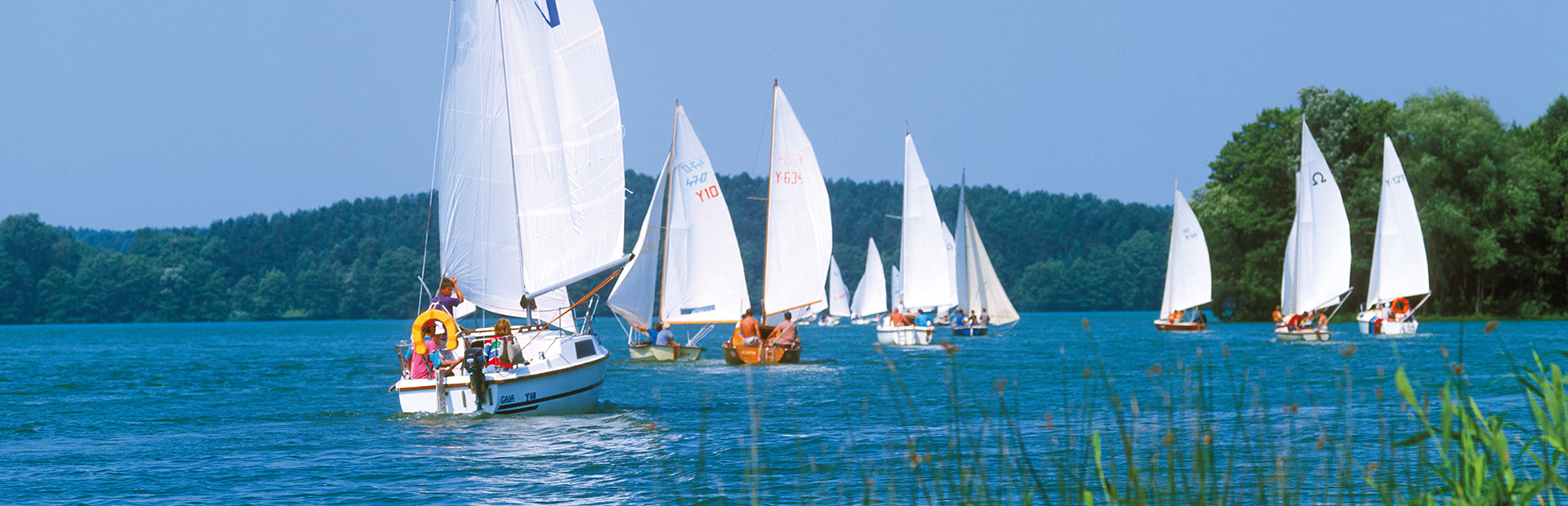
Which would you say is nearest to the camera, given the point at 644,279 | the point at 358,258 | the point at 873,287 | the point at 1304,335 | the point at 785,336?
the point at 785,336

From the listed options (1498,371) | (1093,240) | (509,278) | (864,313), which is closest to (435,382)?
(509,278)

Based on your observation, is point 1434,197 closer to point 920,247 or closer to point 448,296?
point 920,247

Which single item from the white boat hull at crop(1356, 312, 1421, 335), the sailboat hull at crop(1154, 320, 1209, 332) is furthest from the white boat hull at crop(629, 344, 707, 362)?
the sailboat hull at crop(1154, 320, 1209, 332)

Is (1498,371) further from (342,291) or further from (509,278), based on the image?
(342,291)

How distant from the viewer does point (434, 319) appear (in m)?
17.9

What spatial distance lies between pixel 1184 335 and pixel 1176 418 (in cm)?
4082

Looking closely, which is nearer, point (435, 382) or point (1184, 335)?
point (435, 382)

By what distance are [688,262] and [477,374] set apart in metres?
17.7

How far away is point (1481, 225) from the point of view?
64.2m

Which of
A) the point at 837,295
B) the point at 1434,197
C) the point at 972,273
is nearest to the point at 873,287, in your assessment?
the point at 837,295

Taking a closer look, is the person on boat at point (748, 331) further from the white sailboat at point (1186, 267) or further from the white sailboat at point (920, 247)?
the white sailboat at point (1186, 267)

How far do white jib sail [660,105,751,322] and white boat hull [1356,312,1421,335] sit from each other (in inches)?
954

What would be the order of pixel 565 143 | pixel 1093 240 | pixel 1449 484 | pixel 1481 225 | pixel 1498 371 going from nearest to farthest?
pixel 1449 484 < pixel 565 143 < pixel 1498 371 < pixel 1481 225 < pixel 1093 240

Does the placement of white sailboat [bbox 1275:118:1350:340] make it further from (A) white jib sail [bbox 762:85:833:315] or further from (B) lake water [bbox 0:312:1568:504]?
(A) white jib sail [bbox 762:85:833:315]
